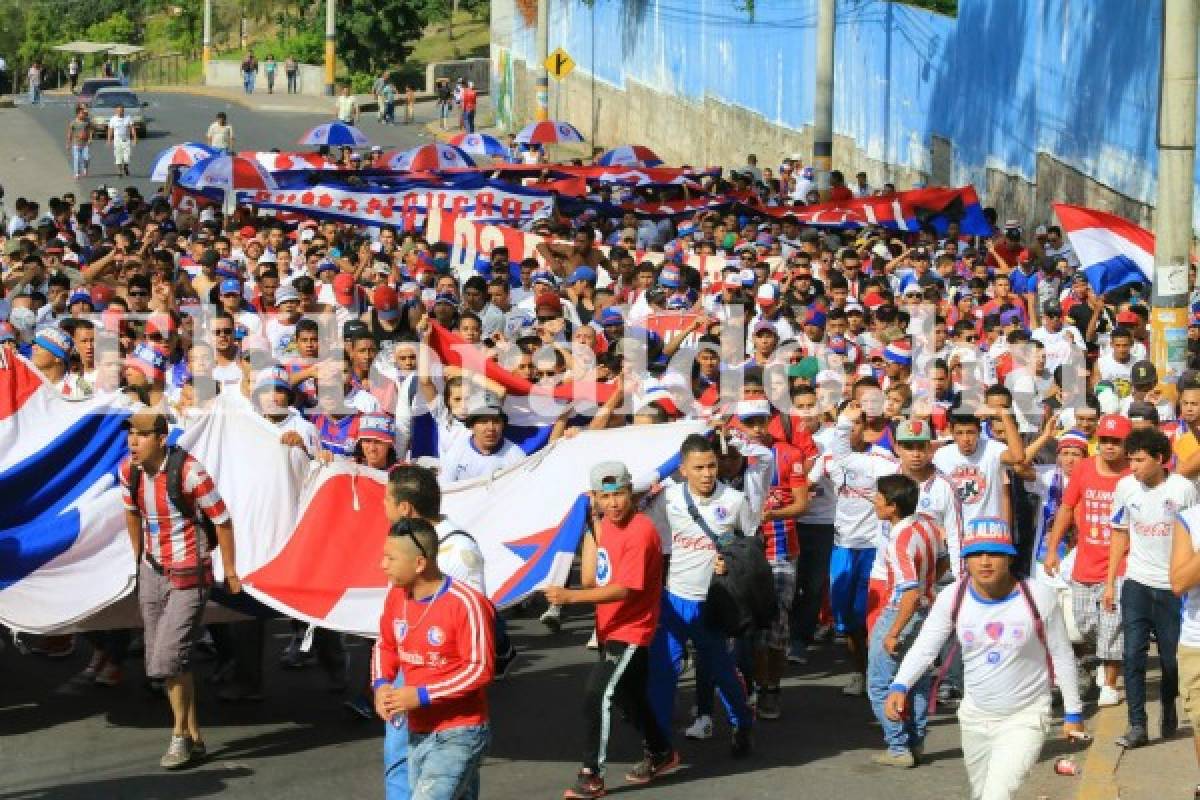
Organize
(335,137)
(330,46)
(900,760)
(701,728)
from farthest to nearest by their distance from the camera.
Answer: (330,46) < (335,137) < (701,728) < (900,760)

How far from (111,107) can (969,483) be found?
149 feet

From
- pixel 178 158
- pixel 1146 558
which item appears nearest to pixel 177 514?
pixel 1146 558

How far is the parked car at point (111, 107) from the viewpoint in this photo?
5281 cm

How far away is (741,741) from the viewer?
33.4 feet

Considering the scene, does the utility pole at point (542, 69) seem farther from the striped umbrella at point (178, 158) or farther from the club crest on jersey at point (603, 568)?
the club crest on jersey at point (603, 568)

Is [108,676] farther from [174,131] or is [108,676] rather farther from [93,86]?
[93,86]

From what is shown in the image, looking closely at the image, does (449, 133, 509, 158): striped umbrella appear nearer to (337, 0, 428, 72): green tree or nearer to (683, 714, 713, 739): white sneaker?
(683, 714, 713, 739): white sneaker

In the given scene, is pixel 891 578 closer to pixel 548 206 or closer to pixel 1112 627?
pixel 1112 627

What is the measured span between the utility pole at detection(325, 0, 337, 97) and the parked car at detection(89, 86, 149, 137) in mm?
11863

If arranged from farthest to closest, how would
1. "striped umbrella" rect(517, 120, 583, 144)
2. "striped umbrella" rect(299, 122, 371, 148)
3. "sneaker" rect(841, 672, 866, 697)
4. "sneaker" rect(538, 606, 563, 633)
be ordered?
"striped umbrella" rect(517, 120, 583, 144), "striped umbrella" rect(299, 122, 371, 148), "sneaker" rect(538, 606, 563, 633), "sneaker" rect(841, 672, 866, 697)

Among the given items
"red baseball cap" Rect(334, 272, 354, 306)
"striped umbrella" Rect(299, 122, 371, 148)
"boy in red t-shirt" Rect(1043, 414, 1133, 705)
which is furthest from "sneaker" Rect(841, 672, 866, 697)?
"striped umbrella" Rect(299, 122, 371, 148)

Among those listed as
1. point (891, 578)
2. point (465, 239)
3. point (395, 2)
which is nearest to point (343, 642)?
point (891, 578)

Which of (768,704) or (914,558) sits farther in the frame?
Answer: (768,704)

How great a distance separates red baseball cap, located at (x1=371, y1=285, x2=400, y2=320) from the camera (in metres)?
15.2
